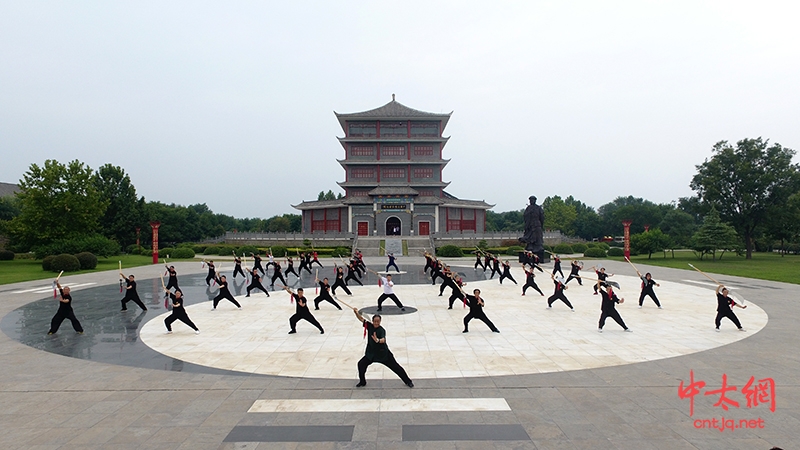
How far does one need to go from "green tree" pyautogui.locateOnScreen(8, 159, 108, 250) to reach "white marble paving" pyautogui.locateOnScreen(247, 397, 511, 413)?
116 ft

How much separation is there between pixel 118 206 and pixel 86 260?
23719 mm

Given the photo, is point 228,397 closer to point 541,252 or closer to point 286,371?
point 286,371

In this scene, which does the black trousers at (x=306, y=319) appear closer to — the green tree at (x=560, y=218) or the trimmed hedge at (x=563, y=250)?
the trimmed hedge at (x=563, y=250)

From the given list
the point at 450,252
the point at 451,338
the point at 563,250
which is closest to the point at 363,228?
the point at 450,252

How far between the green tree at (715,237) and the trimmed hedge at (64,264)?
1835 inches

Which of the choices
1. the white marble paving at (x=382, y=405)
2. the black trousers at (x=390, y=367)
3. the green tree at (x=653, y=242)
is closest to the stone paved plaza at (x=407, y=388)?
the white marble paving at (x=382, y=405)

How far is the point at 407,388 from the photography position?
712 centimetres

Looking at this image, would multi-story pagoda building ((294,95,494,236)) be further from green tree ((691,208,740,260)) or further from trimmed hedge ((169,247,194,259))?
green tree ((691,208,740,260))

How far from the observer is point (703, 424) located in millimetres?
5668

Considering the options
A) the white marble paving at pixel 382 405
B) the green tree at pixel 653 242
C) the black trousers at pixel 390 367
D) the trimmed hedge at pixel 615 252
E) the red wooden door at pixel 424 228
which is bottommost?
the white marble paving at pixel 382 405

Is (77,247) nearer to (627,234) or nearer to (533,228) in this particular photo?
(533,228)

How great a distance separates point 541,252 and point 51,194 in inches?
1449

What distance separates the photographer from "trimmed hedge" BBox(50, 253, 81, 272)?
27.7 metres

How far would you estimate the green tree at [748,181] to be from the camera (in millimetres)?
38062
